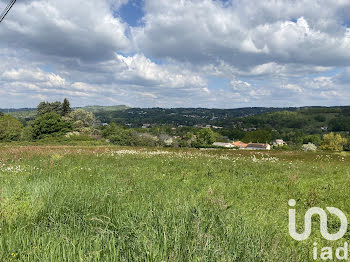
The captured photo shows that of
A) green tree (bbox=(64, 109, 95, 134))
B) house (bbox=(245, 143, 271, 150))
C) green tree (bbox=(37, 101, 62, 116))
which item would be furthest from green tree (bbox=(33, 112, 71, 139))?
house (bbox=(245, 143, 271, 150))

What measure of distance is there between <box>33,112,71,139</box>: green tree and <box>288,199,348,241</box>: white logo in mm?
64803

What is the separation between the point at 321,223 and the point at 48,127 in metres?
69.2

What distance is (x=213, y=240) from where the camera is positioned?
3.19m

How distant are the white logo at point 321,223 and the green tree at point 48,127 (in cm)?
6480

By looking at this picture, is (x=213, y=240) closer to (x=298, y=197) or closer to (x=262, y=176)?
(x=298, y=197)

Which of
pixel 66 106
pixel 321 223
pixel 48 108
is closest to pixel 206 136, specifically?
pixel 66 106

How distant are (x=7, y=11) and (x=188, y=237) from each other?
11015mm

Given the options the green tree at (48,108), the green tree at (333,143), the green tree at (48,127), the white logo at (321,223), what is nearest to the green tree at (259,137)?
the green tree at (333,143)

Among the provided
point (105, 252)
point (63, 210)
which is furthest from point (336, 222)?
point (63, 210)

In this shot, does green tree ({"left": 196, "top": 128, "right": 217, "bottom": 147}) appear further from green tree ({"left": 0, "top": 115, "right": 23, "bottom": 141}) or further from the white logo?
the white logo

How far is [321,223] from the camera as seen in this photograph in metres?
5.79

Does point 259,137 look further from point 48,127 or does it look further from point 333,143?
point 48,127

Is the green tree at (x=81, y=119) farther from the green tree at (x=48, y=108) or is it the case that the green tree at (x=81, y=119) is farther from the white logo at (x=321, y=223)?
the white logo at (x=321, y=223)

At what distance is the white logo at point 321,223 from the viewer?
16.3 feet
